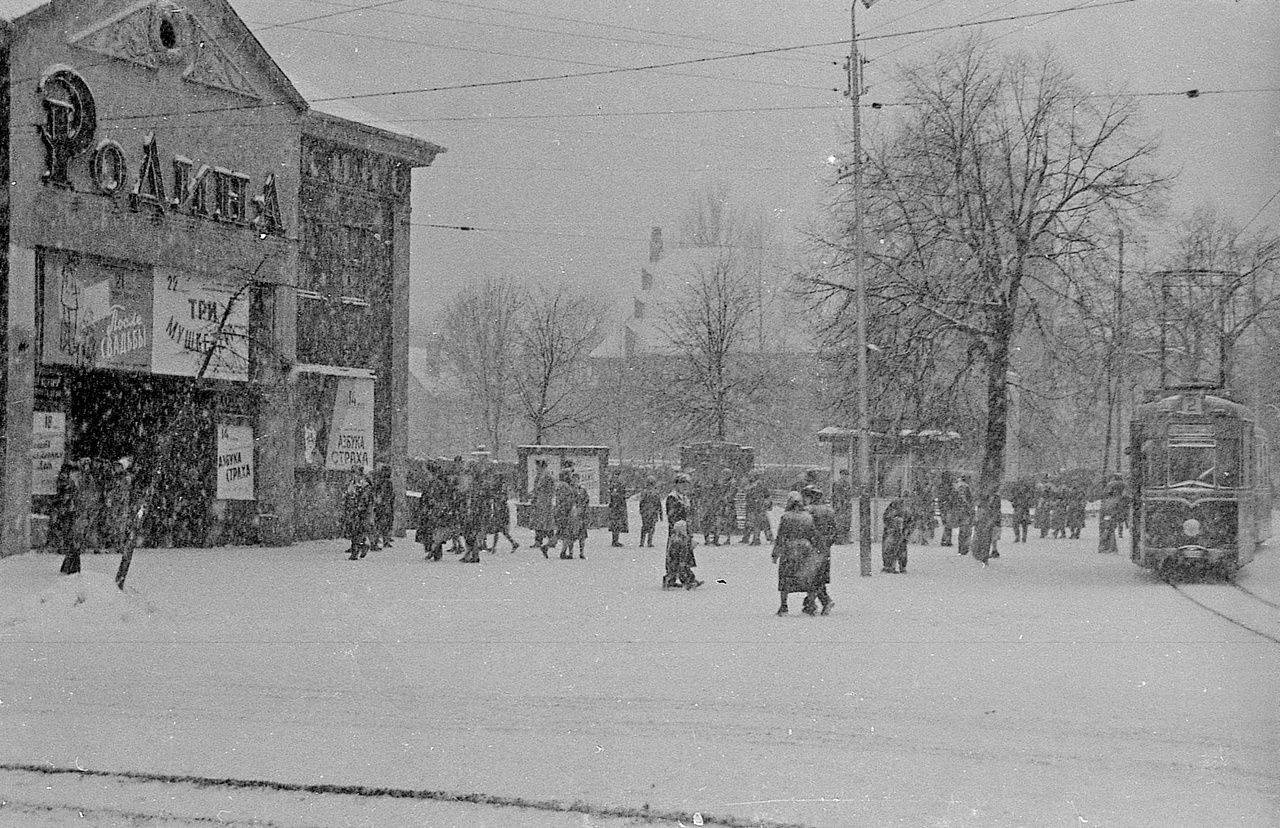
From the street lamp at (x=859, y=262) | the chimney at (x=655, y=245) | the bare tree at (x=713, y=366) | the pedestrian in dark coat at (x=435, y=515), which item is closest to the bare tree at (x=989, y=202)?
the street lamp at (x=859, y=262)

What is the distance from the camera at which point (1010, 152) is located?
25.9 m

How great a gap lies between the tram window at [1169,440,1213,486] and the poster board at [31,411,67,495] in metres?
18.8

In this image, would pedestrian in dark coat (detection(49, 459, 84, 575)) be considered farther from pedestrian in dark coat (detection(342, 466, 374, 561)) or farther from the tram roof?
the tram roof

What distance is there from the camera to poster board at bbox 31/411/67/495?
22141 millimetres

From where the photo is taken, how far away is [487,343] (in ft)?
178

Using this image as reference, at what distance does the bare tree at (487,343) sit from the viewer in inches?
2072

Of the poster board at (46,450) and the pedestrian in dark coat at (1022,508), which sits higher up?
the poster board at (46,450)

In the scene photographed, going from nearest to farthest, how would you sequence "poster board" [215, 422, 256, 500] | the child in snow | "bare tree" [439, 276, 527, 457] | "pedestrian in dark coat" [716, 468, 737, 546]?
the child in snow
"poster board" [215, 422, 256, 500]
"pedestrian in dark coat" [716, 468, 737, 546]
"bare tree" [439, 276, 527, 457]

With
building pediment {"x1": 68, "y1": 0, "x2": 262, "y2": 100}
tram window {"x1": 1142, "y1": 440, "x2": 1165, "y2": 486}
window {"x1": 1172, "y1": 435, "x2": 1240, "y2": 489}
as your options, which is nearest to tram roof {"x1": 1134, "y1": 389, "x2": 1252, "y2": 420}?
window {"x1": 1172, "y1": 435, "x2": 1240, "y2": 489}

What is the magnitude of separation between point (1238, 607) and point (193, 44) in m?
21.1

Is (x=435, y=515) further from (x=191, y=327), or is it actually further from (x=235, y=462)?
(x=191, y=327)

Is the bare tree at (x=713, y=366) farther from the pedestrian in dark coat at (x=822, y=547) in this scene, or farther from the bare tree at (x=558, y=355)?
the pedestrian in dark coat at (x=822, y=547)

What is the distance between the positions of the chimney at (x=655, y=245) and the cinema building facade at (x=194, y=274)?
3933 cm

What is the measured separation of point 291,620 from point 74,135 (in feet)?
38.7
